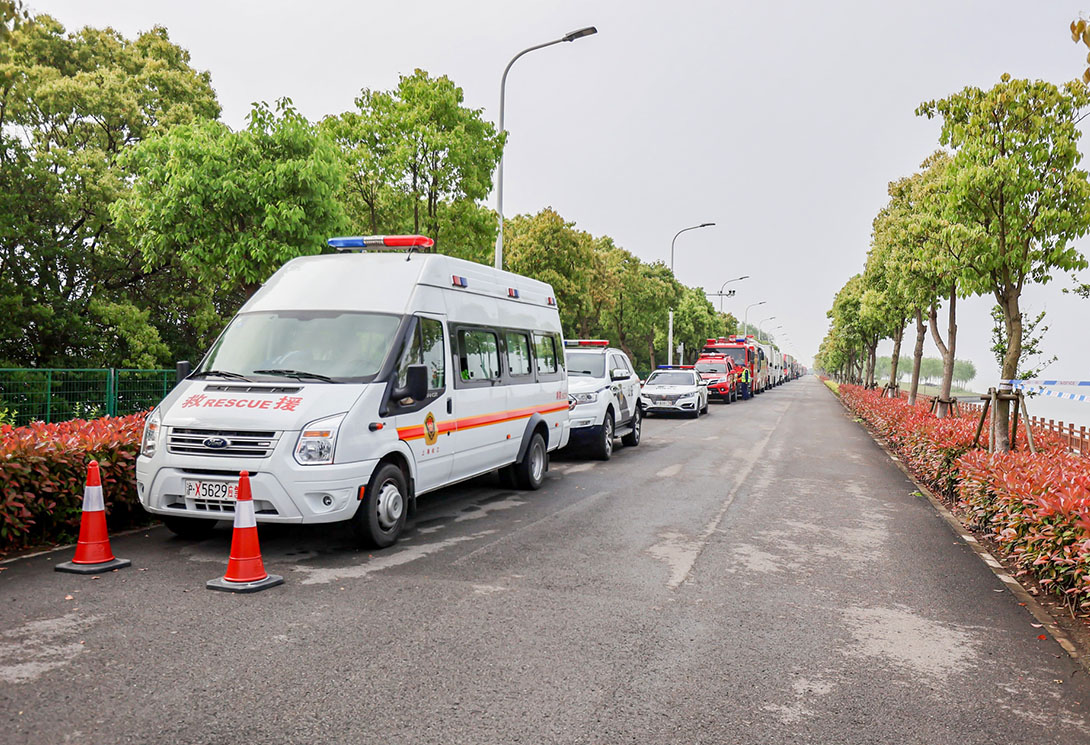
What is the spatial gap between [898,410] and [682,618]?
1383 cm

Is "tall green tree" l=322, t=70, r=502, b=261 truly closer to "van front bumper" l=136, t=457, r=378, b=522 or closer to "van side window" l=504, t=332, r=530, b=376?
"van side window" l=504, t=332, r=530, b=376

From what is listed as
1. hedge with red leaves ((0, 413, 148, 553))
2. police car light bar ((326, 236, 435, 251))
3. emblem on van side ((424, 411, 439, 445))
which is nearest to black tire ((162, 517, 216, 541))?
hedge with red leaves ((0, 413, 148, 553))

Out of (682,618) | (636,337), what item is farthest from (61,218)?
(636,337)

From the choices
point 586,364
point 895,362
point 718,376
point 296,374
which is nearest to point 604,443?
point 586,364

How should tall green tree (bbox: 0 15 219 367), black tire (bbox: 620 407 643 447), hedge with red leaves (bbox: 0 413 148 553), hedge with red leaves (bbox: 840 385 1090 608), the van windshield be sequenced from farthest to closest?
tall green tree (bbox: 0 15 219 367), black tire (bbox: 620 407 643 447), the van windshield, hedge with red leaves (bbox: 0 413 148 553), hedge with red leaves (bbox: 840 385 1090 608)

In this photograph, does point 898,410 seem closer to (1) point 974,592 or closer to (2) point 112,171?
(1) point 974,592

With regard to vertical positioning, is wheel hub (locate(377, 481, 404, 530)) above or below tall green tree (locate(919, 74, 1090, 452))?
below

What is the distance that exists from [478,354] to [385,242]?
1.57m

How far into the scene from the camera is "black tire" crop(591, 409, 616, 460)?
1346 centimetres

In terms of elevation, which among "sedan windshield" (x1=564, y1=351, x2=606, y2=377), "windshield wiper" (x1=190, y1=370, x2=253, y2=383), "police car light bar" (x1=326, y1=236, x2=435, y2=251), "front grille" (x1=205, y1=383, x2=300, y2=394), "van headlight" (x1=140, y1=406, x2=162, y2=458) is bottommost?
"van headlight" (x1=140, y1=406, x2=162, y2=458)

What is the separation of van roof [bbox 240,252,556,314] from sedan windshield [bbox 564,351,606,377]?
20.2 feet

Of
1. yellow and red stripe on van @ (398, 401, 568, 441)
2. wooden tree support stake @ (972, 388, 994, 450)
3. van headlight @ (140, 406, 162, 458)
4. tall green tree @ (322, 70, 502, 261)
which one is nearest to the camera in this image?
van headlight @ (140, 406, 162, 458)

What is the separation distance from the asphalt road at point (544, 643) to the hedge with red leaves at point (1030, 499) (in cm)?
38

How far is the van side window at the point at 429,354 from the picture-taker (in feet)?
23.6
